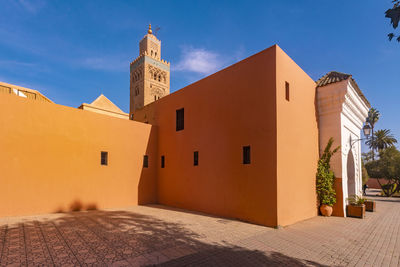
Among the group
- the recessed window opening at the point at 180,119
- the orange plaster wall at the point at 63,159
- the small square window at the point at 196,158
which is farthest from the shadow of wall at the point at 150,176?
the small square window at the point at 196,158

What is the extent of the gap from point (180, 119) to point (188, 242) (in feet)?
21.4

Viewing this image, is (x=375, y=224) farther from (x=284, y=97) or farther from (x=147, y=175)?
(x=147, y=175)

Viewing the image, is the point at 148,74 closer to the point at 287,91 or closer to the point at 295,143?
the point at 287,91

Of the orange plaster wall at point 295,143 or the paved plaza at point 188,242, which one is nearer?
the paved plaza at point 188,242

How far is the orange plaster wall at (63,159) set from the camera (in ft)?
24.2

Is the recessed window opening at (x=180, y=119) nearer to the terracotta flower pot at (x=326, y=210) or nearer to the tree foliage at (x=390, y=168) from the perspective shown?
the terracotta flower pot at (x=326, y=210)

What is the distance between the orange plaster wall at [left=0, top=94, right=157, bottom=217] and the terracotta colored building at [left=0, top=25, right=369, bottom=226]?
0.11ft

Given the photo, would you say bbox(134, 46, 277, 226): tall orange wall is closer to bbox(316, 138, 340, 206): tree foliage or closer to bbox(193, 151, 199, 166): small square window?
bbox(193, 151, 199, 166): small square window

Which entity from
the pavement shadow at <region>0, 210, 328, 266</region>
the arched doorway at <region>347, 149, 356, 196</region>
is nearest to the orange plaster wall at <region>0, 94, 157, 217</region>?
the pavement shadow at <region>0, 210, 328, 266</region>

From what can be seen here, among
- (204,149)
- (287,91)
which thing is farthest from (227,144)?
(287,91)

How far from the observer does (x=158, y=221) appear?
7.09m

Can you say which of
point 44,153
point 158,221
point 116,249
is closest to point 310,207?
point 158,221

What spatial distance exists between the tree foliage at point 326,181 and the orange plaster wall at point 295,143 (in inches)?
11.9

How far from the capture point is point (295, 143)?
762 cm
